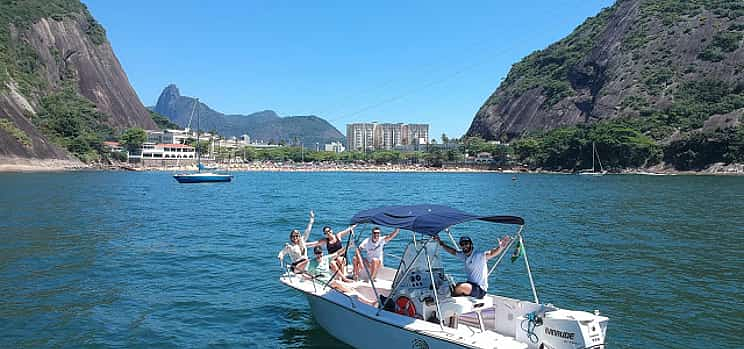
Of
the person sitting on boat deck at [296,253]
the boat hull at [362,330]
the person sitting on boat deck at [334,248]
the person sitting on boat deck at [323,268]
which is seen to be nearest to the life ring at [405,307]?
the boat hull at [362,330]

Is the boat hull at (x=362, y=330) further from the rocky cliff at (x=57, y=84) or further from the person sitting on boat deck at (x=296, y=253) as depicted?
the rocky cliff at (x=57, y=84)

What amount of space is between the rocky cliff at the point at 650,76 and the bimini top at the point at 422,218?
122040 millimetres

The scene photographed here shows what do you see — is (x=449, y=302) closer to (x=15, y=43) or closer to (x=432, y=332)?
(x=432, y=332)

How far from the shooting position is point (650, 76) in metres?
142

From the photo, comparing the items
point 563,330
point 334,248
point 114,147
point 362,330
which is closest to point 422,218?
point 362,330

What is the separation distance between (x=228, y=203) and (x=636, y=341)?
4182 centimetres

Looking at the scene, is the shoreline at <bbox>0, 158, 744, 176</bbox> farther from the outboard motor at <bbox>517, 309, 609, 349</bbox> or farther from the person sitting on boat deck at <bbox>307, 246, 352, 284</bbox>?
the outboard motor at <bbox>517, 309, 609, 349</bbox>

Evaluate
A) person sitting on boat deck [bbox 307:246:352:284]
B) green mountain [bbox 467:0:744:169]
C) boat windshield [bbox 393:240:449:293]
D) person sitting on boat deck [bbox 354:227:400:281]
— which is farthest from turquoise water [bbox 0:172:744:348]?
green mountain [bbox 467:0:744:169]

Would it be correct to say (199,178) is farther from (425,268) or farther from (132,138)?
(425,268)

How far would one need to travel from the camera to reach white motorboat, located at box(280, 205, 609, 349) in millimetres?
8820

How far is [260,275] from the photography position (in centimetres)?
1867

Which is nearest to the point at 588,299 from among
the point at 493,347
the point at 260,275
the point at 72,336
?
the point at 493,347

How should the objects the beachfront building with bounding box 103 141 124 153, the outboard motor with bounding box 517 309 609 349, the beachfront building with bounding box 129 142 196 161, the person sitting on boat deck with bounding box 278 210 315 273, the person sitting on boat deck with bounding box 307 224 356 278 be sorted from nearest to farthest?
the outboard motor with bounding box 517 309 609 349 < the person sitting on boat deck with bounding box 307 224 356 278 < the person sitting on boat deck with bounding box 278 210 315 273 < the beachfront building with bounding box 103 141 124 153 < the beachfront building with bounding box 129 142 196 161

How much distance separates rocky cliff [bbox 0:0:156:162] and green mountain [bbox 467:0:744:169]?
11903 centimetres
